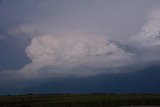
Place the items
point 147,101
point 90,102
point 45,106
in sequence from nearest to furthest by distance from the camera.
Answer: point 45,106
point 90,102
point 147,101

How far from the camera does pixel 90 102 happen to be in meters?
120

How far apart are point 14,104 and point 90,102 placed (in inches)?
852

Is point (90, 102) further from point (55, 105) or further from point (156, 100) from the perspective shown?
point (156, 100)

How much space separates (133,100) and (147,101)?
175 inches

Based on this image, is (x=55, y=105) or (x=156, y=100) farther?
(x=156, y=100)

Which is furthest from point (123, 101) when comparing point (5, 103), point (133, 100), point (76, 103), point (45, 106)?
point (5, 103)

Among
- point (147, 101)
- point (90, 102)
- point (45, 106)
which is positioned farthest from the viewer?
point (147, 101)

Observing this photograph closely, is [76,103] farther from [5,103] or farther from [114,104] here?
[5,103]

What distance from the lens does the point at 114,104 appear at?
390ft

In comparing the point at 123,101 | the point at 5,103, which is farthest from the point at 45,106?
the point at 123,101

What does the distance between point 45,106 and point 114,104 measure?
20065 millimetres

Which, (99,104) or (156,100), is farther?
(156,100)

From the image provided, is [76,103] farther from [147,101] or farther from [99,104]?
[147,101]

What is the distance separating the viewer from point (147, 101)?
420 feet
